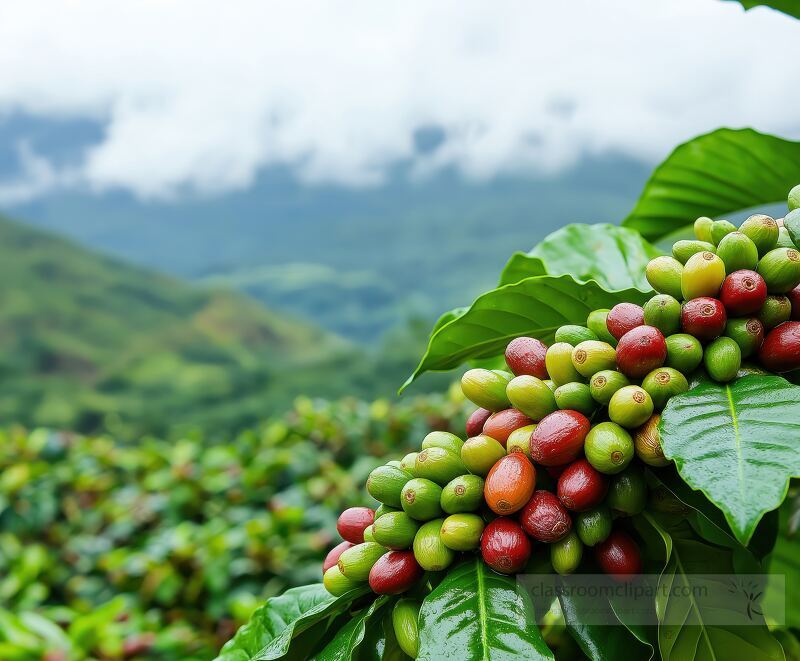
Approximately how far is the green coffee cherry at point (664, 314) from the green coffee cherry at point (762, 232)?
7 centimetres

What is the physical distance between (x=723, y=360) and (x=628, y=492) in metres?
0.09

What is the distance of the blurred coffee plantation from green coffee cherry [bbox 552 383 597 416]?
1502 millimetres

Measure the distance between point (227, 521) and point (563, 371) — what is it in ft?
7.23

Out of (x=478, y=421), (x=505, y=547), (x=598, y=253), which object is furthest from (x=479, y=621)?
(x=598, y=253)

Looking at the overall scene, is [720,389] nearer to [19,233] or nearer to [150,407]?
[150,407]

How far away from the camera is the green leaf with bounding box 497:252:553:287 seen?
0.62 meters

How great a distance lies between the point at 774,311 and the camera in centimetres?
44

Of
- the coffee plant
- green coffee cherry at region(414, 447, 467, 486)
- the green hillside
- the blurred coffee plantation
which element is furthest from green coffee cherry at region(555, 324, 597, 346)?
the green hillside

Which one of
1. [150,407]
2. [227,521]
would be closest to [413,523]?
[227,521]

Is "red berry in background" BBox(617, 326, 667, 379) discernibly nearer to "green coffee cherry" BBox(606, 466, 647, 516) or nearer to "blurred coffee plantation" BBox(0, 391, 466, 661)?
"green coffee cherry" BBox(606, 466, 647, 516)

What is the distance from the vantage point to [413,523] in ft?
1.43

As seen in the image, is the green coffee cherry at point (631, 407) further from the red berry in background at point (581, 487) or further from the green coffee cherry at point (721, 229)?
the green coffee cherry at point (721, 229)

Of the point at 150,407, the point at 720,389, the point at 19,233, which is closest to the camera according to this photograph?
the point at 720,389

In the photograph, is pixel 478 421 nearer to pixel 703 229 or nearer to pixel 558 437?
pixel 558 437
